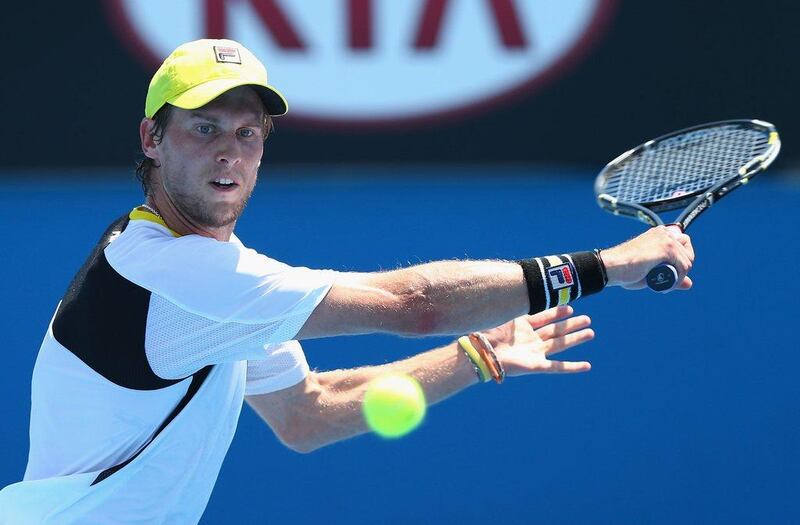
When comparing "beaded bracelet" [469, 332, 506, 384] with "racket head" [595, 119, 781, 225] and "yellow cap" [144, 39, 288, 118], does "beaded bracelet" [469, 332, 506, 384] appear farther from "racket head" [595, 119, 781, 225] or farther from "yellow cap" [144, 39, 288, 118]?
"yellow cap" [144, 39, 288, 118]

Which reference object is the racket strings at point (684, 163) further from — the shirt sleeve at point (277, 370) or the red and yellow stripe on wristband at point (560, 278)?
the shirt sleeve at point (277, 370)

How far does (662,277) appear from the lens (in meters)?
2.94

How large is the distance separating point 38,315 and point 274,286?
235cm

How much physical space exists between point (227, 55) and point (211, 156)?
0.23 meters

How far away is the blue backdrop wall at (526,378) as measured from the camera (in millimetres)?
4727

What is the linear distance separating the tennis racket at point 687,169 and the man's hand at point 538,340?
1.11 ft

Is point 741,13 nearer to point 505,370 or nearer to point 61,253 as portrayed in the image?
point 505,370

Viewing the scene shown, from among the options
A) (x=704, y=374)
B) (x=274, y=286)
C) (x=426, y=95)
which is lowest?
(x=704, y=374)

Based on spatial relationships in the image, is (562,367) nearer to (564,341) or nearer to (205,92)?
(564,341)

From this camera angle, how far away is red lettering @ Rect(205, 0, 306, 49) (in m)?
4.55

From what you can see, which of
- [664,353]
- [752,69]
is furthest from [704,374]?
[752,69]

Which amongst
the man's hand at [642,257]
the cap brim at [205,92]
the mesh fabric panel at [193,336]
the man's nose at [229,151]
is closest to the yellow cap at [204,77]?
the cap brim at [205,92]

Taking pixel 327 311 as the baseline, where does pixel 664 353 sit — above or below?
below

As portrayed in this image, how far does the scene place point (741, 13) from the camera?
463 centimetres
